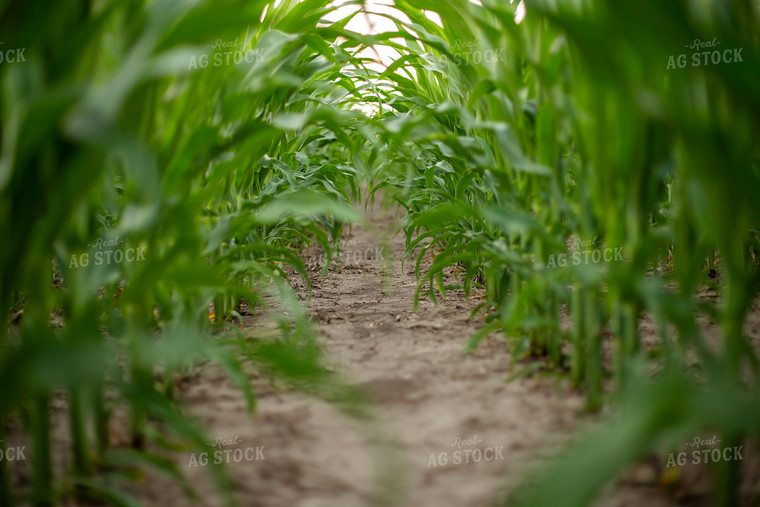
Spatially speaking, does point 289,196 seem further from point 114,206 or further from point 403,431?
point 403,431

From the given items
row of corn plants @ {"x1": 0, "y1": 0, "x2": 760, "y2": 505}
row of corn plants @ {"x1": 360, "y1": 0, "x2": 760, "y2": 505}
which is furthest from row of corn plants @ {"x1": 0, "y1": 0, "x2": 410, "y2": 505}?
row of corn plants @ {"x1": 360, "y1": 0, "x2": 760, "y2": 505}

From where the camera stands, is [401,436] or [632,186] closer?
[632,186]

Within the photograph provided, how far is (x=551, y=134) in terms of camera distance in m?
0.81

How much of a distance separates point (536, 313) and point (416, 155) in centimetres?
139

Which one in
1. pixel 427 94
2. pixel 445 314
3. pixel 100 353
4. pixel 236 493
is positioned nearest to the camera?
pixel 100 353

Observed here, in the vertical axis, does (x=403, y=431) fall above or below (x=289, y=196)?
below

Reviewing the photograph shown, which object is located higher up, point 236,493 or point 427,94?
point 427,94

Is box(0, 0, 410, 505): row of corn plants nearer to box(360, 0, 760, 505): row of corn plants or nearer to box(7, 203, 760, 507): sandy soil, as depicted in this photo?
box(7, 203, 760, 507): sandy soil

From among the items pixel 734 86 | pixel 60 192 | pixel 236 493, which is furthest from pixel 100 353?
pixel 734 86

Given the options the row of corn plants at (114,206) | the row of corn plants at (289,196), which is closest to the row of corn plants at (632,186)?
the row of corn plants at (289,196)

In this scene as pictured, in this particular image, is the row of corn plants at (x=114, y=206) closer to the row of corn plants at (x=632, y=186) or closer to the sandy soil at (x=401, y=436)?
the sandy soil at (x=401, y=436)

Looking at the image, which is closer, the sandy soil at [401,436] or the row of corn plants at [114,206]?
the row of corn plants at [114,206]

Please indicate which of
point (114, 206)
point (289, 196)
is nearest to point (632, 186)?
point (289, 196)

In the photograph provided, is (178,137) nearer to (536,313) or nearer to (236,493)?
(236,493)
